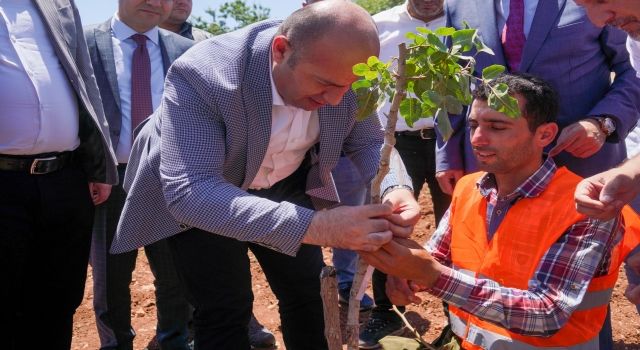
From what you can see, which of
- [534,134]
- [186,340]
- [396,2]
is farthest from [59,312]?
[396,2]

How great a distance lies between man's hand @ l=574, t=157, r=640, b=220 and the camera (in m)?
2.24

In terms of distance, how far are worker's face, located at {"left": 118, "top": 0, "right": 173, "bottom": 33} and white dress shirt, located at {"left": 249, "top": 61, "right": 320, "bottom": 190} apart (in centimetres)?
162

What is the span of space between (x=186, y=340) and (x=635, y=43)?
9.06ft

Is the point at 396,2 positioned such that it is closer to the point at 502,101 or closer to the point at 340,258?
the point at 340,258

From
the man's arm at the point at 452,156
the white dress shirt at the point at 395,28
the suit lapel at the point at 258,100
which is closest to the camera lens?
the suit lapel at the point at 258,100

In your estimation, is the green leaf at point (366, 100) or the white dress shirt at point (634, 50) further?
the white dress shirt at point (634, 50)

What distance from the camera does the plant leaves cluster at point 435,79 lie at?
1884 millimetres

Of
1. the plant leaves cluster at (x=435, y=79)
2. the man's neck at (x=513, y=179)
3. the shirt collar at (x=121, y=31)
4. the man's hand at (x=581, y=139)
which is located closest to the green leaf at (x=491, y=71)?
the plant leaves cluster at (x=435, y=79)

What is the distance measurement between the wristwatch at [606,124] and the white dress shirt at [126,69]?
2.26 m

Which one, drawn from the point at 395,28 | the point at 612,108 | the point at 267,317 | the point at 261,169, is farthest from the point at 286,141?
the point at 267,317

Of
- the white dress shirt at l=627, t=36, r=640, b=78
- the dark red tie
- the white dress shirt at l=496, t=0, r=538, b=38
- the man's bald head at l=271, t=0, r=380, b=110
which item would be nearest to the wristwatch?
the white dress shirt at l=627, t=36, r=640, b=78

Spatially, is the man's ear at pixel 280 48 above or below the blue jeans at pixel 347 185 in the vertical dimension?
above

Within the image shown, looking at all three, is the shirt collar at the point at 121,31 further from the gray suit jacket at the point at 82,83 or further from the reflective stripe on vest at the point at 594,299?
the reflective stripe on vest at the point at 594,299

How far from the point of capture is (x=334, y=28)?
2232mm
